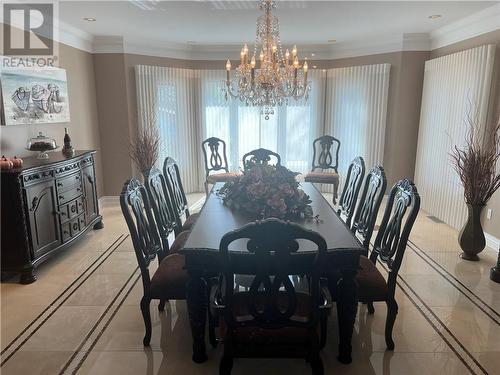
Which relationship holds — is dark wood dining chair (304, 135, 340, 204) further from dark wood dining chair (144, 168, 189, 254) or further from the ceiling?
dark wood dining chair (144, 168, 189, 254)

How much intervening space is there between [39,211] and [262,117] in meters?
4.17

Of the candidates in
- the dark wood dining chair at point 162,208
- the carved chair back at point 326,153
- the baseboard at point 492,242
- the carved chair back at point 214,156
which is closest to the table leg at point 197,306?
the dark wood dining chair at point 162,208

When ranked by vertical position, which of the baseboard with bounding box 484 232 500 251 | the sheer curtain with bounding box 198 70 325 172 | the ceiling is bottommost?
the baseboard with bounding box 484 232 500 251

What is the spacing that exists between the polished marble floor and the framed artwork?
162 centimetres

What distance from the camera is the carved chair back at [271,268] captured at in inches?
62.9

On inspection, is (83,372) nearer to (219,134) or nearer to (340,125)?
(219,134)

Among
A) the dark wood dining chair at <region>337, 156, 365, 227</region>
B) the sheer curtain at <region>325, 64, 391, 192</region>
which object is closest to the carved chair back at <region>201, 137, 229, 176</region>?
the sheer curtain at <region>325, 64, 391, 192</region>

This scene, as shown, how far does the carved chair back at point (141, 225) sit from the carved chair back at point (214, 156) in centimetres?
343

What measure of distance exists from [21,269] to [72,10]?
2.73 meters

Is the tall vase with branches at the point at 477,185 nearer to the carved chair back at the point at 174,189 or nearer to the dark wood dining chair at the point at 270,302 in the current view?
the dark wood dining chair at the point at 270,302

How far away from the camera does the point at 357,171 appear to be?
330cm

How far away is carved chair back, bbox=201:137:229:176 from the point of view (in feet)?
19.5

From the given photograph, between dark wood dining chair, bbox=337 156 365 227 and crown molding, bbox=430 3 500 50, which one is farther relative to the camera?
crown molding, bbox=430 3 500 50

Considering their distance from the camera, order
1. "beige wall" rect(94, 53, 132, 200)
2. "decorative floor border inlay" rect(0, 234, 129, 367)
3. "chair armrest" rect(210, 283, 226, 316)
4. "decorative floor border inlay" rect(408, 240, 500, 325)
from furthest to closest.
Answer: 1. "beige wall" rect(94, 53, 132, 200)
2. "decorative floor border inlay" rect(408, 240, 500, 325)
3. "decorative floor border inlay" rect(0, 234, 129, 367)
4. "chair armrest" rect(210, 283, 226, 316)
